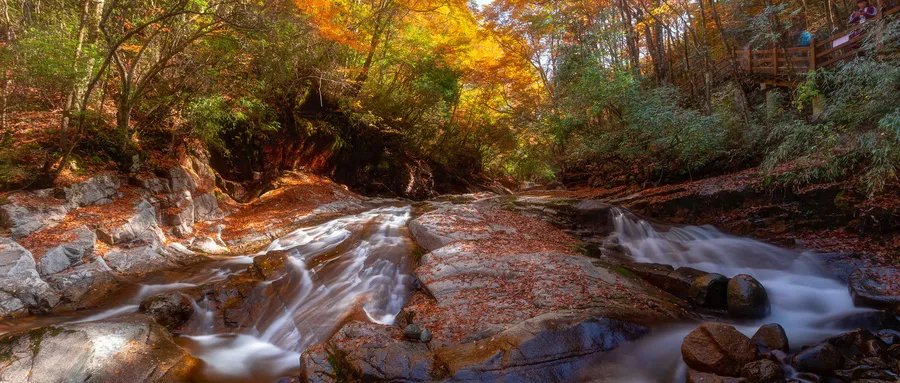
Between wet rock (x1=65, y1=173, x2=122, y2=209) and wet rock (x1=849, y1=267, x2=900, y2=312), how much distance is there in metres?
13.1

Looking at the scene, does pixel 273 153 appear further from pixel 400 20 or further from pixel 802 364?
pixel 802 364

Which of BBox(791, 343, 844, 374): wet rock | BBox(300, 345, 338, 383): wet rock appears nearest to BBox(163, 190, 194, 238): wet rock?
BBox(300, 345, 338, 383): wet rock

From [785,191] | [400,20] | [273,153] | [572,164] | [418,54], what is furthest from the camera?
[572,164]

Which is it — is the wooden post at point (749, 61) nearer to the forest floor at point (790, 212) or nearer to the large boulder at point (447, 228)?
the forest floor at point (790, 212)

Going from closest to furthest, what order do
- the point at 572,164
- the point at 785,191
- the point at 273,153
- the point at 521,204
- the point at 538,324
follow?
the point at 538,324
the point at 785,191
the point at 521,204
the point at 273,153
the point at 572,164

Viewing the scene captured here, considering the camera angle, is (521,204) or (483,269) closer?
(483,269)

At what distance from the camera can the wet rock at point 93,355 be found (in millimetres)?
3914

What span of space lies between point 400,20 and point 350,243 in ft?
31.6

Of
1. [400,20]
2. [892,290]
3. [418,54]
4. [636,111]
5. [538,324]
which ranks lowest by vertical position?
[892,290]

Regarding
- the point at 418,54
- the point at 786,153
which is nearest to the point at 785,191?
the point at 786,153

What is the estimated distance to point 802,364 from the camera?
4.01 metres

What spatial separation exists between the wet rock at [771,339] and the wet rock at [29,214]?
10.5 metres

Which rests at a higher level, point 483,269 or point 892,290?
point 483,269

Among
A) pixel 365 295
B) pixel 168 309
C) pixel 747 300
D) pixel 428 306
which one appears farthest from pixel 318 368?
pixel 747 300
